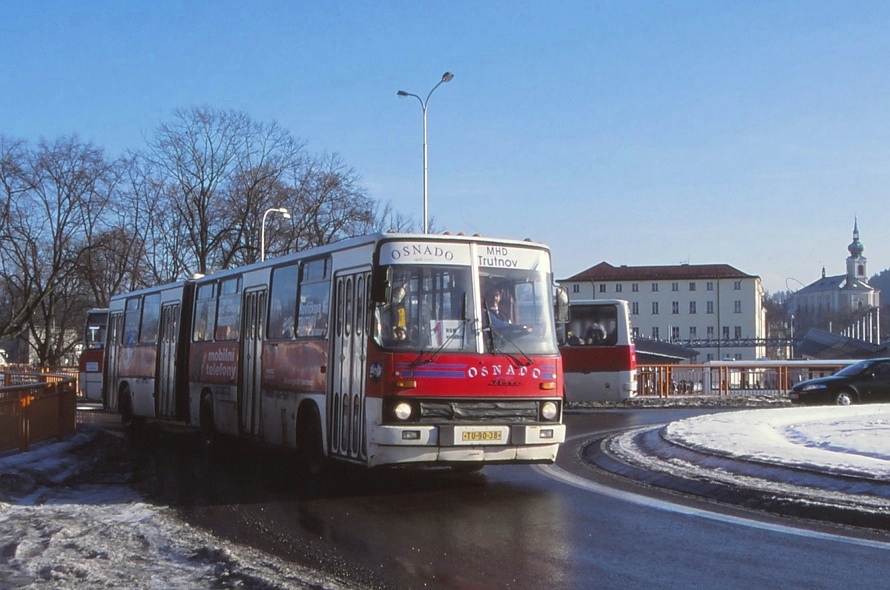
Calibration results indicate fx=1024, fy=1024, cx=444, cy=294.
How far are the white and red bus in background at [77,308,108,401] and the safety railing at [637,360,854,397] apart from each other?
19.6 metres

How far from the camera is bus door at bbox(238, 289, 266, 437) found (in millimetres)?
16391

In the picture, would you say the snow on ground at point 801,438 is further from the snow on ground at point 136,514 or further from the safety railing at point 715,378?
the safety railing at point 715,378

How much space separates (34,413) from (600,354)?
722 inches

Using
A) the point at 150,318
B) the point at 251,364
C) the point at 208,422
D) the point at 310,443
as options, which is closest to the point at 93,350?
the point at 150,318

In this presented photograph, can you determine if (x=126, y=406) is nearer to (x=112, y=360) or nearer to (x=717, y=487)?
(x=112, y=360)

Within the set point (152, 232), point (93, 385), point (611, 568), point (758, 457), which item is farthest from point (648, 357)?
point (611, 568)

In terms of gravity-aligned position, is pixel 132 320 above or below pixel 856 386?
above

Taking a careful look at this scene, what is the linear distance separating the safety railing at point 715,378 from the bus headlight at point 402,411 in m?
27.6

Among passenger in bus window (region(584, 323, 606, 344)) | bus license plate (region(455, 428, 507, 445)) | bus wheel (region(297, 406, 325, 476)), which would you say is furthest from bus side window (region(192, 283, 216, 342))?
passenger in bus window (region(584, 323, 606, 344))

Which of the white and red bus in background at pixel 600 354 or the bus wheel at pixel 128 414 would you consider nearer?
the bus wheel at pixel 128 414

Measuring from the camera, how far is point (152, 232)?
55594 mm

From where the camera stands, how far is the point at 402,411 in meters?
11.7

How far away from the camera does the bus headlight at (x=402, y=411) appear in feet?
38.2

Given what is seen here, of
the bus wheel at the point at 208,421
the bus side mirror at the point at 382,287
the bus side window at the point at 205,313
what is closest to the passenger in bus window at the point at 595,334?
the bus side window at the point at 205,313
